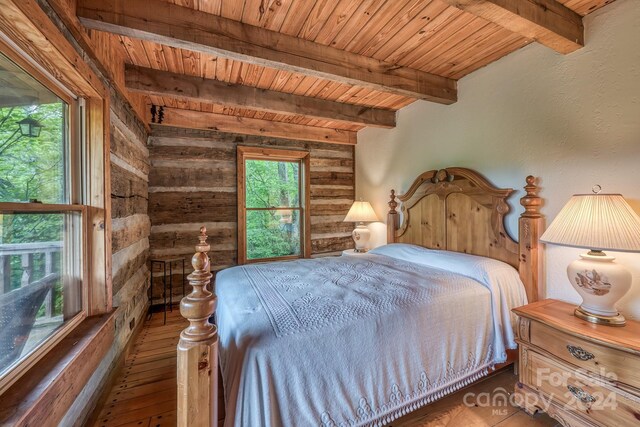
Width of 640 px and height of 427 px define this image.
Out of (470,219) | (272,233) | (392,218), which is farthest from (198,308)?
(272,233)

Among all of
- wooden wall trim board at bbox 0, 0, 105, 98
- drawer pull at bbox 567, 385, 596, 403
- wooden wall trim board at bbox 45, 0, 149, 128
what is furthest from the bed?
wooden wall trim board at bbox 45, 0, 149, 128

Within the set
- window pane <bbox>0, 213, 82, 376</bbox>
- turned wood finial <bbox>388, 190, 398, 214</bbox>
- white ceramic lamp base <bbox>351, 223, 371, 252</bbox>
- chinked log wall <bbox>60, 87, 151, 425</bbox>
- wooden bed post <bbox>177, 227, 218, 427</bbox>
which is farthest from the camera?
white ceramic lamp base <bbox>351, 223, 371, 252</bbox>

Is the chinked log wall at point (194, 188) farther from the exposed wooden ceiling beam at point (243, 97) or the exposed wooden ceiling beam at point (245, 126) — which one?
the exposed wooden ceiling beam at point (243, 97)

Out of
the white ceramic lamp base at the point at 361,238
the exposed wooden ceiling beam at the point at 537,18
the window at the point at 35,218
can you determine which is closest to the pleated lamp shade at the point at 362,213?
the white ceramic lamp base at the point at 361,238

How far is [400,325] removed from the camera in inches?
53.9

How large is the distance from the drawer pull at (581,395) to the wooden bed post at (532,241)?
642mm

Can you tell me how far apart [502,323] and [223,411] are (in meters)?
1.78

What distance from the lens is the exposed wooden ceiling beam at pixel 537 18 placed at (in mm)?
1381

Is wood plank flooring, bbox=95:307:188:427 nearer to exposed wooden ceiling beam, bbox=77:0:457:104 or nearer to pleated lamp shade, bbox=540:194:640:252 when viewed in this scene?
exposed wooden ceiling beam, bbox=77:0:457:104

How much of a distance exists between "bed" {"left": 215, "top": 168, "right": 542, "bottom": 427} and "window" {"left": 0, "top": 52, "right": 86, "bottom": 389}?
822 millimetres

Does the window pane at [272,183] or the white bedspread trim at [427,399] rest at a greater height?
the window pane at [272,183]

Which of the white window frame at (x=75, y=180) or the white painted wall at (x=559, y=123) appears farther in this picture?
the white painted wall at (x=559, y=123)

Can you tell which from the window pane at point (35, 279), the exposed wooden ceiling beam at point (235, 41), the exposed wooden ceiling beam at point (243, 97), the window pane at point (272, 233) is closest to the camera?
the window pane at point (35, 279)

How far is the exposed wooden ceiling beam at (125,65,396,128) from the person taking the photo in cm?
227
